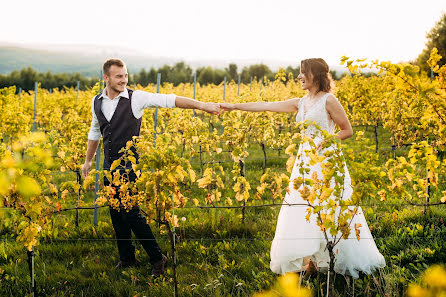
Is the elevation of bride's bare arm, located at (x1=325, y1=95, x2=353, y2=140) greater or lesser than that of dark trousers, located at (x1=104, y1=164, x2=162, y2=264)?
greater

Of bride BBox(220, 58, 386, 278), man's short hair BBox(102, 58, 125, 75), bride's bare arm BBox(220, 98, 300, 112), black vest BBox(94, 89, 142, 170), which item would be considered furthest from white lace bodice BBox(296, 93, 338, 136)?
man's short hair BBox(102, 58, 125, 75)

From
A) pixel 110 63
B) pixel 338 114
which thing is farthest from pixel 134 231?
pixel 338 114

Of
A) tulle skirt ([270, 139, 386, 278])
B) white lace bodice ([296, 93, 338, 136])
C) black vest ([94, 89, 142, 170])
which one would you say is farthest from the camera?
black vest ([94, 89, 142, 170])

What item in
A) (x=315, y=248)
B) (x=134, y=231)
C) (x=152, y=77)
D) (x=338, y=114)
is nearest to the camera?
(x=315, y=248)

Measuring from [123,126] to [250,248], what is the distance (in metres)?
1.52

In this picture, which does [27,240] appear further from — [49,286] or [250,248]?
[250,248]

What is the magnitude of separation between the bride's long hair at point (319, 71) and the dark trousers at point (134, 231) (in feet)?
5.21

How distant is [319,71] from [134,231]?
1934 millimetres

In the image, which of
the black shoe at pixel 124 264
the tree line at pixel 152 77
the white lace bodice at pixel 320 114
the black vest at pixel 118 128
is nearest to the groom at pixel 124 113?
the black vest at pixel 118 128

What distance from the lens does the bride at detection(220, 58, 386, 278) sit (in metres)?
2.48

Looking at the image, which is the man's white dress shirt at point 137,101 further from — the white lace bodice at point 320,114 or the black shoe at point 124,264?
the black shoe at point 124,264

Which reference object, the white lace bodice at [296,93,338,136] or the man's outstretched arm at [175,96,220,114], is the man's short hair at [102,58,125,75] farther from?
the white lace bodice at [296,93,338,136]

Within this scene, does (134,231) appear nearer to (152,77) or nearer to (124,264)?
(124,264)

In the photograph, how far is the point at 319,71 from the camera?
263 centimetres
